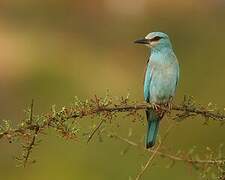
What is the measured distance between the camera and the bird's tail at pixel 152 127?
7363 mm

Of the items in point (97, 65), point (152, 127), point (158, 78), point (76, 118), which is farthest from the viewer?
point (97, 65)

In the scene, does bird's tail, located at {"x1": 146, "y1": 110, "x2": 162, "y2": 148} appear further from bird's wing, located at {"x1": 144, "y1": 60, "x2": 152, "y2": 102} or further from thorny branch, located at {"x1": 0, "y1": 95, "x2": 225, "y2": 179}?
thorny branch, located at {"x1": 0, "y1": 95, "x2": 225, "y2": 179}

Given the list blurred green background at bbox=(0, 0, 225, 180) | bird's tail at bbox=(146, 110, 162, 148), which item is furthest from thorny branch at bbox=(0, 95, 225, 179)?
blurred green background at bbox=(0, 0, 225, 180)

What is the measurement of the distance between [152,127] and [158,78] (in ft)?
1.21

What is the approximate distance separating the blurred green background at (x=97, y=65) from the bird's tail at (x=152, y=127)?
7.99 feet

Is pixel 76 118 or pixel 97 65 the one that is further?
pixel 97 65

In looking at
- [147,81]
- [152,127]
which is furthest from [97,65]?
[152,127]

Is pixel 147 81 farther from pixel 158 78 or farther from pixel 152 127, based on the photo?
pixel 152 127

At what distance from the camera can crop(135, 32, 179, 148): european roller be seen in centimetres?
748

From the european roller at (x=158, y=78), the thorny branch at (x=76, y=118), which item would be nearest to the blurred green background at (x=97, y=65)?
the european roller at (x=158, y=78)

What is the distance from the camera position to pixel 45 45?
16.9m

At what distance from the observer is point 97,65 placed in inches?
623

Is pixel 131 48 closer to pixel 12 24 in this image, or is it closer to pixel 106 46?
pixel 106 46

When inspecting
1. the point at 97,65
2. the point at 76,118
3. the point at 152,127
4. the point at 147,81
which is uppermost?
the point at 76,118
